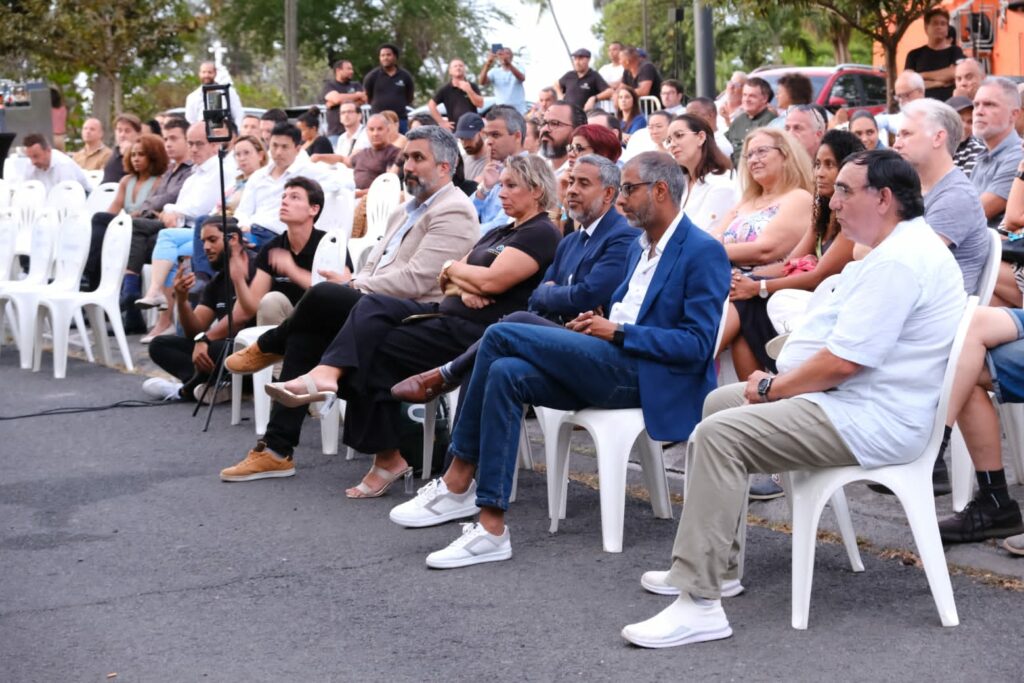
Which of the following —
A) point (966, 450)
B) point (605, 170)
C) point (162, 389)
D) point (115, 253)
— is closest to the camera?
point (966, 450)

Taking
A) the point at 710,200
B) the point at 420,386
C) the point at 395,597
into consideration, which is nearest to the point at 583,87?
the point at 710,200

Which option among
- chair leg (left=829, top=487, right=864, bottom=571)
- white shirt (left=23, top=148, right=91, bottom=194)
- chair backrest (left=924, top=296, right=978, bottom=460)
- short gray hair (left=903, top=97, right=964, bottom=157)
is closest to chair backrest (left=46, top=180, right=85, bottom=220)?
white shirt (left=23, top=148, right=91, bottom=194)

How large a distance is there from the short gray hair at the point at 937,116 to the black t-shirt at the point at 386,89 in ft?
37.3

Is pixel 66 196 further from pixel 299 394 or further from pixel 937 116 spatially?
pixel 937 116

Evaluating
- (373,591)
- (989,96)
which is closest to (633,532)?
(373,591)

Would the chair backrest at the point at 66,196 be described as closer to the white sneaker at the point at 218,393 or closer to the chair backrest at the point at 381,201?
the chair backrest at the point at 381,201

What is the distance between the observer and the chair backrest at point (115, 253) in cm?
1149

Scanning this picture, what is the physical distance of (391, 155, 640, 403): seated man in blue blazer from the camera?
647 cm

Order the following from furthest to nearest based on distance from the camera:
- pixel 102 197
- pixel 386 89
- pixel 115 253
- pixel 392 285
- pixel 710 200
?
pixel 386 89, pixel 102 197, pixel 115 253, pixel 710 200, pixel 392 285

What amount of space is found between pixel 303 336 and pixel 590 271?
5.23ft

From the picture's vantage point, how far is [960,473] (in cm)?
605

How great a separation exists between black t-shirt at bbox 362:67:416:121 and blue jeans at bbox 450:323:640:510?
459 inches

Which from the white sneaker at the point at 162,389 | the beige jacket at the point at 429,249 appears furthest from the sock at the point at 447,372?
the white sneaker at the point at 162,389

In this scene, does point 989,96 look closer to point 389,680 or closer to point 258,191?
point 389,680
